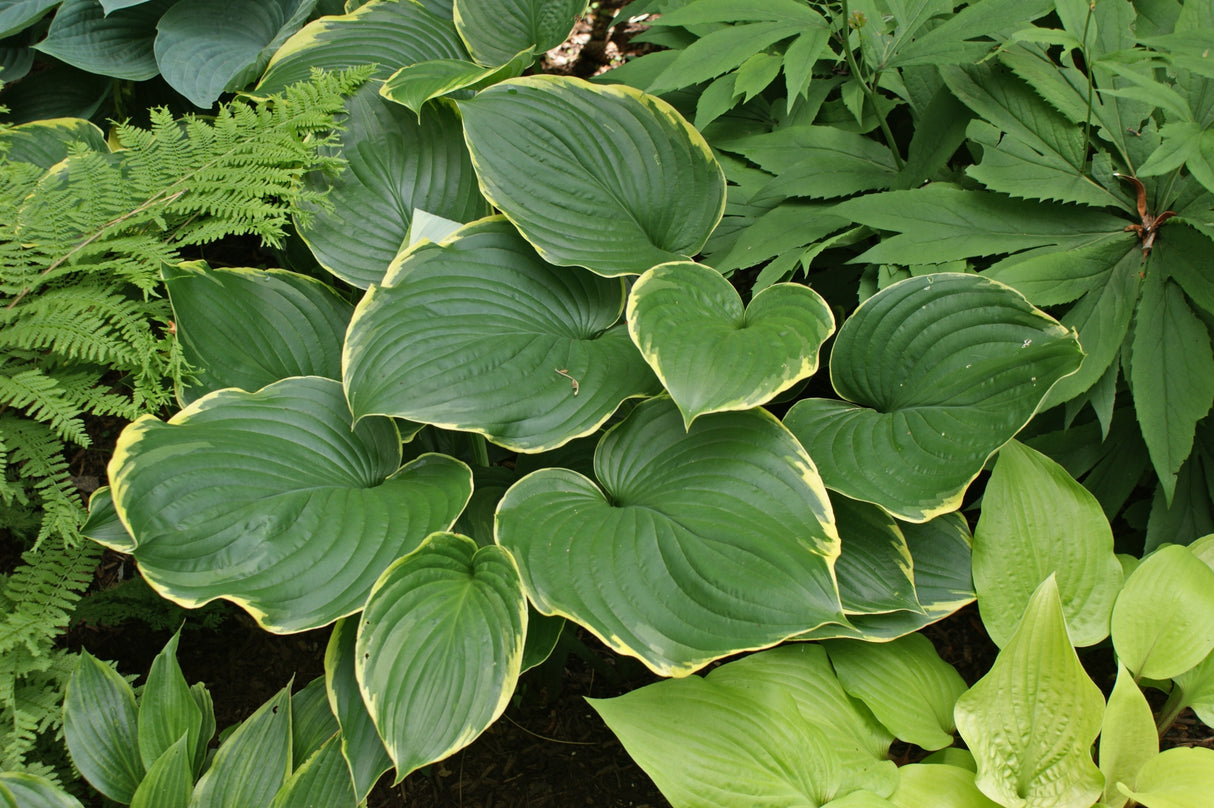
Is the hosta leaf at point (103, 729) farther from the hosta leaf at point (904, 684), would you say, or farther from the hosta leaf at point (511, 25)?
the hosta leaf at point (511, 25)

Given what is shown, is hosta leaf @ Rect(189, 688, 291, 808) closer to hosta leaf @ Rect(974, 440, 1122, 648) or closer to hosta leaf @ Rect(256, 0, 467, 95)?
hosta leaf @ Rect(974, 440, 1122, 648)

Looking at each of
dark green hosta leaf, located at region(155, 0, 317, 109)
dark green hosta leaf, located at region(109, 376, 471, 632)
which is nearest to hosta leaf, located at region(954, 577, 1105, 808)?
dark green hosta leaf, located at region(109, 376, 471, 632)

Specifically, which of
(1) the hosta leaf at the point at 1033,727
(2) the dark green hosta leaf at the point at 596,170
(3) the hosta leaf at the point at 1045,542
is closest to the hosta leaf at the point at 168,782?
(2) the dark green hosta leaf at the point at 596,170

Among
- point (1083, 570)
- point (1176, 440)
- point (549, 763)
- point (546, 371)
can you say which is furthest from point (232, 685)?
point (1176, 440)

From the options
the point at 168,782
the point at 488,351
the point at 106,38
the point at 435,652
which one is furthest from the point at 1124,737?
the point at 106,38

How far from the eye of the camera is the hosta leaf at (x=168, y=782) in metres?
1.25

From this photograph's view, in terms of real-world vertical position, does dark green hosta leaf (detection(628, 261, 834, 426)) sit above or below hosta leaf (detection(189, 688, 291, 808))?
above

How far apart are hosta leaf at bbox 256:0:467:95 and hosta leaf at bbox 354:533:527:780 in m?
1.23

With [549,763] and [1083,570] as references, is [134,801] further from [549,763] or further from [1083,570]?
[1083,570]

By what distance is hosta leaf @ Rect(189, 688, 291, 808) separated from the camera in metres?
1.30

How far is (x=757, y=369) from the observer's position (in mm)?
1226

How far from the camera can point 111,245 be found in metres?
1.42

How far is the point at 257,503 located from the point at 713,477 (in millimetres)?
714

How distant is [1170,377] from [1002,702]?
0.66 m
